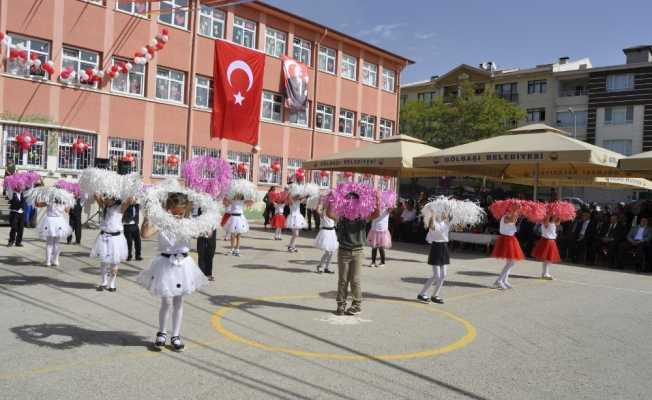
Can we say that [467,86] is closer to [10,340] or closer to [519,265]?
[519,265]

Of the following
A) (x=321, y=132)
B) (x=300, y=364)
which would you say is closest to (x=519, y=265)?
(x=300, y=364)

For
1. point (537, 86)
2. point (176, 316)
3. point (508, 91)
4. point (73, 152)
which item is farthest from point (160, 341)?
point (508, 91)

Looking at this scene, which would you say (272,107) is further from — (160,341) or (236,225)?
(160,341)

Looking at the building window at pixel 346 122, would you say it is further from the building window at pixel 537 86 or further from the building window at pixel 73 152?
the building window at pixel 537 86

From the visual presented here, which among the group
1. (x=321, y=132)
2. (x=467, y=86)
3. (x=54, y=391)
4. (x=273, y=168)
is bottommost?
(x=54, y=391)

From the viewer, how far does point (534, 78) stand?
186 feet

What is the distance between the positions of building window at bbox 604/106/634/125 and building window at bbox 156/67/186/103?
4137cm

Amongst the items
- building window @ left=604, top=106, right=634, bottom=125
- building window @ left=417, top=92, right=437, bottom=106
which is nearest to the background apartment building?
building window @ left=604, top=106, right=634, bottom=125

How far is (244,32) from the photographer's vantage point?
3066 cm

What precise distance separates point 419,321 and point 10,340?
5.21 meters

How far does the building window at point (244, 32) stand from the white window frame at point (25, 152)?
11.6 metres

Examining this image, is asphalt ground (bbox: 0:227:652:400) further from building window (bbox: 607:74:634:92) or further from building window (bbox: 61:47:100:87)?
building window (bbox: 607:74:634:92)

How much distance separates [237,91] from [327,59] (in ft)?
27.8

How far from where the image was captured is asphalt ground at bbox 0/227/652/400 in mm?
5148
